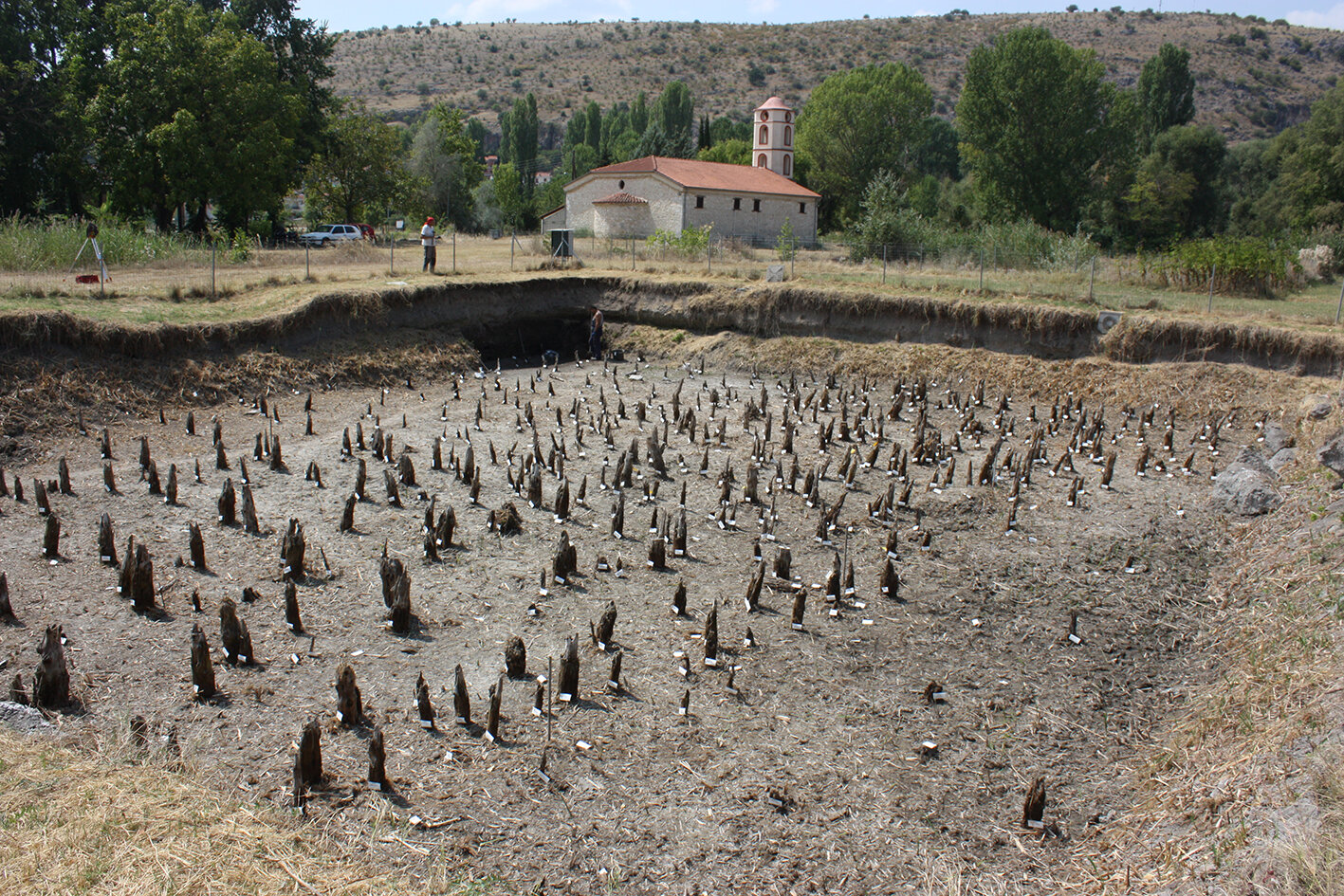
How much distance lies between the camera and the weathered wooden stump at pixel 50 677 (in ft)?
23.6

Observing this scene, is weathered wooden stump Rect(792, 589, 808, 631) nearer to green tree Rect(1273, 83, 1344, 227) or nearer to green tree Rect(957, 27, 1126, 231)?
green tree Rect(1273, 83, 1344, 227)

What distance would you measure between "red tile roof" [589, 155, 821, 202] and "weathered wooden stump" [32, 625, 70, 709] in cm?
3781

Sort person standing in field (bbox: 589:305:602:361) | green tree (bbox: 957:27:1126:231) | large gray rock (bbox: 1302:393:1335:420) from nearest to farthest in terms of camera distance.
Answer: large gray rock (bbox: 1302:393:1335:420)
person standing in field (bbox: 589:305:602:361)
green tree (bbox: 957:27:1126:231)

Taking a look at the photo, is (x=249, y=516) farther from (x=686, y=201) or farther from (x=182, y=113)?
(x=686, y=201)

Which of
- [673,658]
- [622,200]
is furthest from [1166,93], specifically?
[673,658]

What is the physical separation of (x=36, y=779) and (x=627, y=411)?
42.4 ft

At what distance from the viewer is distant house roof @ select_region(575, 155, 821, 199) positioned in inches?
1716

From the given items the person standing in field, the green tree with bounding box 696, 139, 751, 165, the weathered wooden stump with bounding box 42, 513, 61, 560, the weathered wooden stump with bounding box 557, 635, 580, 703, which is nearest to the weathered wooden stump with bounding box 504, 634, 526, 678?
the weathered wooden stump with bounding box 557, 635, 580, 703

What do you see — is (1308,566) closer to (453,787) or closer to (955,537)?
(955,537)

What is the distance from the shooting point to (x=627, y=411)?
1809 cm

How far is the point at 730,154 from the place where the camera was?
6525cm

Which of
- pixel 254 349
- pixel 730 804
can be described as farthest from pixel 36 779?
pixel 254 349

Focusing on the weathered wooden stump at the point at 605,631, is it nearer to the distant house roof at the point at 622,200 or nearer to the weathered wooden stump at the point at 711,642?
the weathered wooden stump at the point at 711,642

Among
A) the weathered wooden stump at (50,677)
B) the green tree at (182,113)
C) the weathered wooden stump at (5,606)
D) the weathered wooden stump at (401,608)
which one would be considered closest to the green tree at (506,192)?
the green tree at (182,113)
